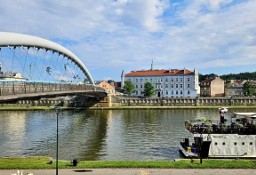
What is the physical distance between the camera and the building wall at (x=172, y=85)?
493 feet

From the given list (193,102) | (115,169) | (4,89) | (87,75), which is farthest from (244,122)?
(193,102)

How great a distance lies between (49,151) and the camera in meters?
37.4

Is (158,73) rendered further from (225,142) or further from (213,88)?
(225,142)

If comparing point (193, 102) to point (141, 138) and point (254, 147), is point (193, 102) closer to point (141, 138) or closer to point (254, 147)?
point (141, 138)

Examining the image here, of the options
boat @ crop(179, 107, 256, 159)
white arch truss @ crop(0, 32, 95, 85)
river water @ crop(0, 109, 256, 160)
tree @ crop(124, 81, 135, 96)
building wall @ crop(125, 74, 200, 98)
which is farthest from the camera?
tree @ crop(124, 81, 135, 96)

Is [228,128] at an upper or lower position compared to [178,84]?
lower

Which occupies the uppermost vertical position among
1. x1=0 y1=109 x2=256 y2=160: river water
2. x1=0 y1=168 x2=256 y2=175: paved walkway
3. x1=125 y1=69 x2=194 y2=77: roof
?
x1=125 y1=69 x2=194 y2=77: roof

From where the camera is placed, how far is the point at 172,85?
511ft

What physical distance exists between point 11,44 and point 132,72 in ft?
422

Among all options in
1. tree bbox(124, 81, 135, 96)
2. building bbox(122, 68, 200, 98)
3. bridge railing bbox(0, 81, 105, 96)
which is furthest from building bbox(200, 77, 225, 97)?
bridge railing bbox(0, 81, 105, 96)

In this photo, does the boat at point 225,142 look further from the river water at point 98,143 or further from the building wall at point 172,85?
the building wall at point 172,85

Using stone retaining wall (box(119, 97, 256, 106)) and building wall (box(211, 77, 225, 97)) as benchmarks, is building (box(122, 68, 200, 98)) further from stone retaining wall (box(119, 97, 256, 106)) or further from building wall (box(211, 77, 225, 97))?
stone retaining wall (box(119, 97, 256, 106))

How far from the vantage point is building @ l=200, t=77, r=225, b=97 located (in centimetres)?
16300

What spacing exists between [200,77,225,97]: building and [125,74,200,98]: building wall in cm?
933
